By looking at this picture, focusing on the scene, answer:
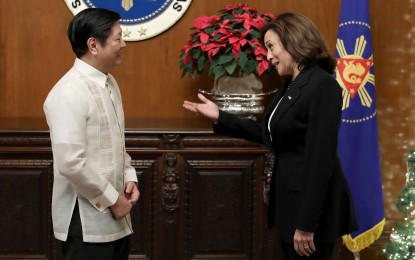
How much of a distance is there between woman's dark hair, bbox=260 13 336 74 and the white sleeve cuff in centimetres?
72

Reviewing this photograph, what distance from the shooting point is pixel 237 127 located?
8.77 ft

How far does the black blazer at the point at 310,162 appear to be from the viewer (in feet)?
7.44

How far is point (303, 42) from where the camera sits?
7.70 feet

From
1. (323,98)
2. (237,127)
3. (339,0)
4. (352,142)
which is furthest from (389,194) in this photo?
(323,98)

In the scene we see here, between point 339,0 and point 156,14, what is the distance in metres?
1.03

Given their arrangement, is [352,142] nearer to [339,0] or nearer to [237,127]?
[339,0]

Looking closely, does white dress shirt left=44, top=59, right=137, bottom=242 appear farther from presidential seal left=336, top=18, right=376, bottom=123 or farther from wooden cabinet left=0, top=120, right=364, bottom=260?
presidential seal left=336, top=18, right=376, bottom=123

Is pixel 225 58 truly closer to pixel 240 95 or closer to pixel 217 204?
pixel 240 95

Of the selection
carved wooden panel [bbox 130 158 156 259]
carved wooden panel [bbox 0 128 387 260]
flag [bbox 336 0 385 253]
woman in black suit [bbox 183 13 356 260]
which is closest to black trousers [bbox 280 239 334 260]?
woman in black suit [bbox 183 13 356 260]

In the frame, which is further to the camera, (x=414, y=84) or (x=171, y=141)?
(x=414, y=84)

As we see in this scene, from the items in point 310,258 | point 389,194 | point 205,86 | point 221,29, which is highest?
point 221,29

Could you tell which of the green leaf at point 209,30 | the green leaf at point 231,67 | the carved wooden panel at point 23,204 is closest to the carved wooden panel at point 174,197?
the carved wooden panel at point 23,204

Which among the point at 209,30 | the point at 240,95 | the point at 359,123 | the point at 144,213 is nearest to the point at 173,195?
the point at 144,213

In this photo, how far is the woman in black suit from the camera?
2271mm
